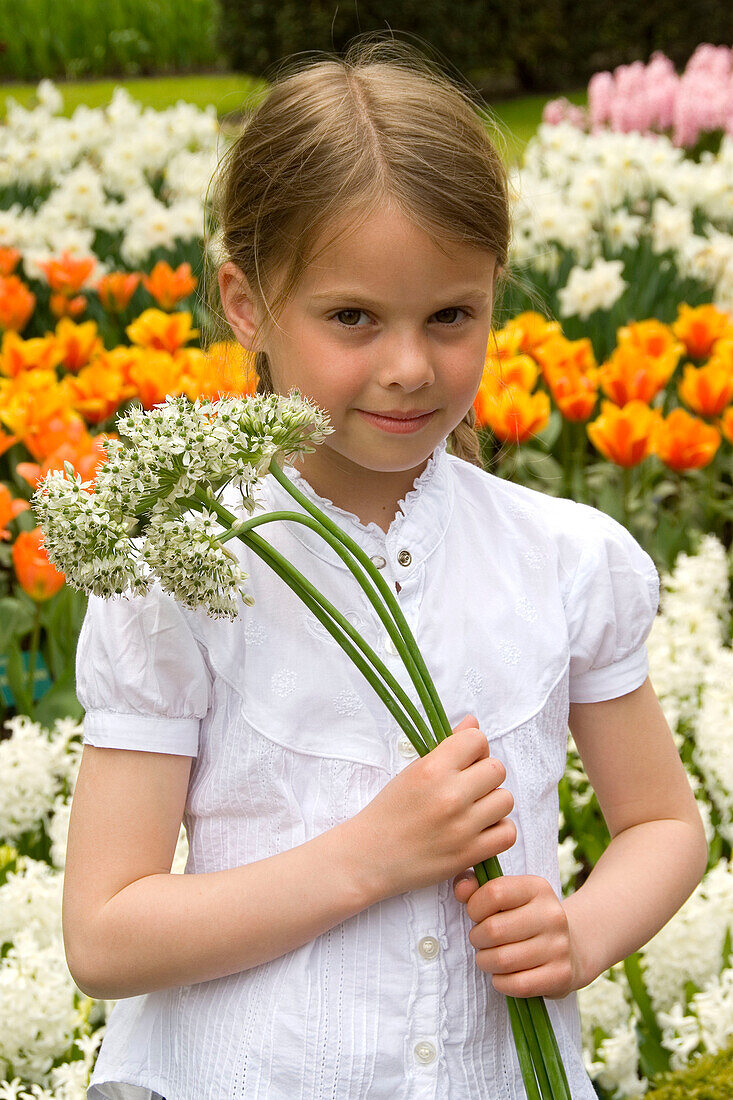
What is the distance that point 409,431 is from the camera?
1294 mm

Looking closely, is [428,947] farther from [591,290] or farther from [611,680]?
[591,290]

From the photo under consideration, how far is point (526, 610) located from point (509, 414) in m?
1.66

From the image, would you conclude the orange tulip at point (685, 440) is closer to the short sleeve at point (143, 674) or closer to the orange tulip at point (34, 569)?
the orange tulip at point (34, 569)

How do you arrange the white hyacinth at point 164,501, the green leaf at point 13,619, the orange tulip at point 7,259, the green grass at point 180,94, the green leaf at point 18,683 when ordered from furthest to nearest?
the green grass at point 180,94
the orange tulip at point 7,259
the green leaf at point 13,619
the green leaf at point 18,683
the white hyacinth at point 164,501

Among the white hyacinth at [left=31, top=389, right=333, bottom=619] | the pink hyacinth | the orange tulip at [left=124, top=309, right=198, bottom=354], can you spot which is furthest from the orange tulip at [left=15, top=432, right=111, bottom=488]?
the pink hyacinth

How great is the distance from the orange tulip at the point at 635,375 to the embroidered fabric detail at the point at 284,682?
6.92 feet

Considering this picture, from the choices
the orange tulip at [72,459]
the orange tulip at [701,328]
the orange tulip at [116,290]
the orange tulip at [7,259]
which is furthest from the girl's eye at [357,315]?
the orange tulip at [7,259]

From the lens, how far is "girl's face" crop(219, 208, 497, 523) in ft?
4.14

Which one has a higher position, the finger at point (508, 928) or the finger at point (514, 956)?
the finger at point (508, 928)

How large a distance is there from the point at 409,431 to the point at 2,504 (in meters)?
1.51

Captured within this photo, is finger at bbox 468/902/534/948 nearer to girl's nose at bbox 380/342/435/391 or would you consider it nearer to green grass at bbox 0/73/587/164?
girl's nose at bbox 380/342/435/391

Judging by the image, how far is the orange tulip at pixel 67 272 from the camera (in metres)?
4.30

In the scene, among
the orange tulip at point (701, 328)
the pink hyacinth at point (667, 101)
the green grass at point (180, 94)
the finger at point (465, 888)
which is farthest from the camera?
the green grass at point (180, 94)

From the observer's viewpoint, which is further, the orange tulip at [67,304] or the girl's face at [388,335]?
the orange tulip at [67,304]
